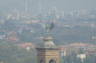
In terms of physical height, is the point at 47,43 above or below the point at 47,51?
above

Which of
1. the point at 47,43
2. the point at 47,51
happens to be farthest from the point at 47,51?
the point at 47,43

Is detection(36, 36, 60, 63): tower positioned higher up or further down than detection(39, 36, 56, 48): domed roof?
further down

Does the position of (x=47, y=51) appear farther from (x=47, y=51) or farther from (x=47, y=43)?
(x=47, y=43)

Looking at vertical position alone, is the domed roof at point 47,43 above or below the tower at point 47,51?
above

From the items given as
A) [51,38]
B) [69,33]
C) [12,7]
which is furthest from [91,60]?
[12,7]

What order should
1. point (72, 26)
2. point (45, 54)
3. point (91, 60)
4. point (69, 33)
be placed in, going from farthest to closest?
point (72, 26), point (69, 33), point (91, 60), point (45, 54)

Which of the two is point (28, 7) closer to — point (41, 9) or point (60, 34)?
point (41, 9)
